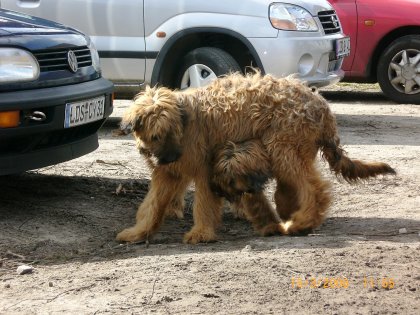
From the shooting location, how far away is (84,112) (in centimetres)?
634

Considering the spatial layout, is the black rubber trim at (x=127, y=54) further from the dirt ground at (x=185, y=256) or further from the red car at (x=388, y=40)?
the red car at (x=388, y=40)

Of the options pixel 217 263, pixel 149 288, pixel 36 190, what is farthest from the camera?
pixel 36 190

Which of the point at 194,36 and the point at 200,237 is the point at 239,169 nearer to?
the point at 200,237

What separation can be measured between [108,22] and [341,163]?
4398mm

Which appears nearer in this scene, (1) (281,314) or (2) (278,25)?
(1) (281,314)

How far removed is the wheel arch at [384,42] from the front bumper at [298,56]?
264 cm

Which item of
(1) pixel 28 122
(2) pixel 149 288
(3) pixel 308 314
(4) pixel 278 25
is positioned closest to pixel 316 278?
(3) pixel 308 314

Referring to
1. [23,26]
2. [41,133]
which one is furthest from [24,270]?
[23,26]

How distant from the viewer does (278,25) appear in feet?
31.0

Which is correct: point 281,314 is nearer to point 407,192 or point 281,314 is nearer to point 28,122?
point 28,122

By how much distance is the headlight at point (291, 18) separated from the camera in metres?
9.46

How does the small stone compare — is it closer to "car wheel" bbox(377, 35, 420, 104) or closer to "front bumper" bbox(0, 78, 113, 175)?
"front bumper" bbox(0, 78, 113, 175)

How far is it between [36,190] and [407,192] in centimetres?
283

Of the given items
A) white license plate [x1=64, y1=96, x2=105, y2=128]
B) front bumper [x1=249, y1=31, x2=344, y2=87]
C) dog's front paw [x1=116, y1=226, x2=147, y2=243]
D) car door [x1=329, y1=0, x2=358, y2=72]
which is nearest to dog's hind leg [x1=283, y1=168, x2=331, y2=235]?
dog's front paw [x1=116, y1=226, x2=147, y2=243]
